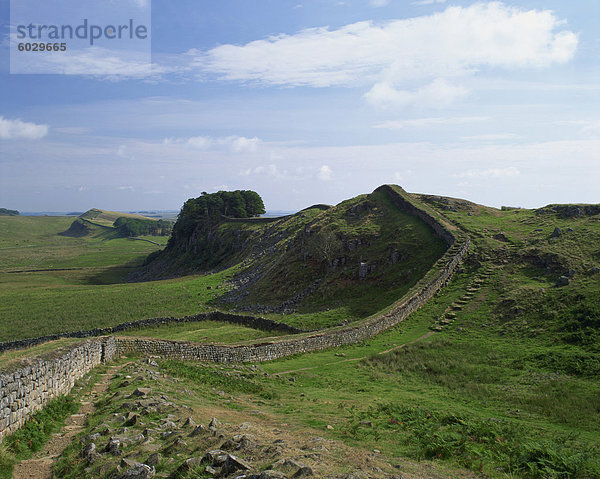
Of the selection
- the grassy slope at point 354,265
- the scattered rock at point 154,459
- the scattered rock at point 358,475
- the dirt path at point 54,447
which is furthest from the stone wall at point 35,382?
the grassy slope at point 354,265

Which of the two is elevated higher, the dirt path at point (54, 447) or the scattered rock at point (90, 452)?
the scattered rock at point (90, 452)

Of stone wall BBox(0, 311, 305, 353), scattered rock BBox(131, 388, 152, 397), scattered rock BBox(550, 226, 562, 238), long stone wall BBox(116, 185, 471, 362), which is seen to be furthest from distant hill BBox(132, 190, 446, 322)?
scattered rock BBox(131, 388, 152, 397)

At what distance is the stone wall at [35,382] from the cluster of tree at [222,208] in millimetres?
96659

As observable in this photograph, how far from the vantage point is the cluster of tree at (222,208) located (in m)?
113

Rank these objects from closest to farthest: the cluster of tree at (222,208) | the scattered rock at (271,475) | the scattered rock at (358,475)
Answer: the scattered rock at (271,475) → the scattered rock at (358,475) → the cluster of tree at (222,208)

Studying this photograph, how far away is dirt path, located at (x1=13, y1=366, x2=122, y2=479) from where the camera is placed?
31.3 feet

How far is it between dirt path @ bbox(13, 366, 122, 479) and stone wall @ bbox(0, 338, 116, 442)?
3.27 feet

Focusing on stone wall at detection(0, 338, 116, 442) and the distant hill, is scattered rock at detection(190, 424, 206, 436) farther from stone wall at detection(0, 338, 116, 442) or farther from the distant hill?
the distant hill

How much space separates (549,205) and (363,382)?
45.0m

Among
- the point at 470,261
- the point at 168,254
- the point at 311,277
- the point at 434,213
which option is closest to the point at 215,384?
the point at 470,261

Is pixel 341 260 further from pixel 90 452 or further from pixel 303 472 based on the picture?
pixel 303 472

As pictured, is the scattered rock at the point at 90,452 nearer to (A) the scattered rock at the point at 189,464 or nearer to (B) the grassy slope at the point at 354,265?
(A) the scattered rock at the point at 189,464

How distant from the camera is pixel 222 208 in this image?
381 feet

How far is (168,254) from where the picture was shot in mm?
117938
